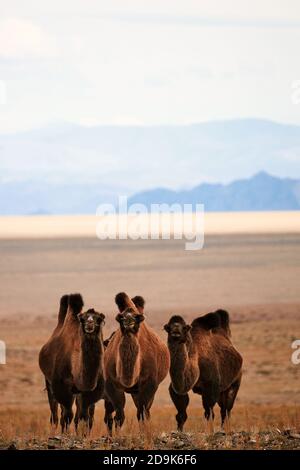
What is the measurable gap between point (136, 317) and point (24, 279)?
74.5 meters

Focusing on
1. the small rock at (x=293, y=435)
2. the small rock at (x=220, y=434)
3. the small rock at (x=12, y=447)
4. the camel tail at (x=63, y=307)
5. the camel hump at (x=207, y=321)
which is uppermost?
the camel tail at (x=63, y=307)

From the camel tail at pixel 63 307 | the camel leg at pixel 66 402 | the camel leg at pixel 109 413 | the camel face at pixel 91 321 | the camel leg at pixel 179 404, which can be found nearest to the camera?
the camel face at pixel 91 321

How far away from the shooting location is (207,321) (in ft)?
43.3

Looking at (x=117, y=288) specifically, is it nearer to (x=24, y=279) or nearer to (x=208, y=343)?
(x=24, y=279)

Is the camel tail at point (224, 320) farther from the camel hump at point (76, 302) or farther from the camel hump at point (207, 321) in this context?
the camel hump at point (76, 302)

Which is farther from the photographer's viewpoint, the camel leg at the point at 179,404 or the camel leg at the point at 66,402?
the camel leg at the point at 179,404

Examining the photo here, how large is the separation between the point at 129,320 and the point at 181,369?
81 centimetres

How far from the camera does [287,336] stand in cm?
3947

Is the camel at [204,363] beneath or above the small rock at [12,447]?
above

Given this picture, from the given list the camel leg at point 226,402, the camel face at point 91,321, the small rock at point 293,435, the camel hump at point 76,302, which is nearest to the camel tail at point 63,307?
the camel hump at point 76,302

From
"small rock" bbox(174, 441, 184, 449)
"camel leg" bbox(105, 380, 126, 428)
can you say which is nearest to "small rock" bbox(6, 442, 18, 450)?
"camel leg" bbox(105, 380, 126, 428)

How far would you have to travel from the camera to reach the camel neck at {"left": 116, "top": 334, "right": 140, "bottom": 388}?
40.2 feet

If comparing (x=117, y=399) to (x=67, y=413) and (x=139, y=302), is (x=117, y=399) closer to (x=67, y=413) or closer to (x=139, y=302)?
(x=67, y=413)

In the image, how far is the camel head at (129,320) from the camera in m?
12.1
